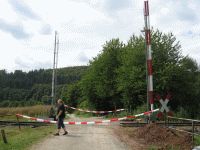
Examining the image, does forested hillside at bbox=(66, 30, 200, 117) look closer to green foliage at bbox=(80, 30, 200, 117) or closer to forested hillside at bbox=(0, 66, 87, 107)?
green foliage at bbox=(80, 30, 200, 117)

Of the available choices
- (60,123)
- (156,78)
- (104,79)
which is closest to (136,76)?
(156,78)

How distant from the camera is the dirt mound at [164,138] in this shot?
1300cm

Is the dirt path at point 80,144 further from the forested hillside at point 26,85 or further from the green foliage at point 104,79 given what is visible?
the forested hillside at point 26,85

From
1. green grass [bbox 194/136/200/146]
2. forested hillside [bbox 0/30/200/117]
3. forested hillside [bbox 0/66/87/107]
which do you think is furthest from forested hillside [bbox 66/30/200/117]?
forested hillside [bbox 0/66/87/107]

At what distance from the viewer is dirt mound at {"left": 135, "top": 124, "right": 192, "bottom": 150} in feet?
42.7

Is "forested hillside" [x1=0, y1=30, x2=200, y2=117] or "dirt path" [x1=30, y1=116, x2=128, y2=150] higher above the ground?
"forested hillside" [x1=0, y1=30, x2=200, y2=117]

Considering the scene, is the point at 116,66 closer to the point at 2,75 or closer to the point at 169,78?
the point at 169,78

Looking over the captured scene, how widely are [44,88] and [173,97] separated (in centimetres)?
10104

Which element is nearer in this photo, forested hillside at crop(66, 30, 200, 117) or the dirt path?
the dirt path

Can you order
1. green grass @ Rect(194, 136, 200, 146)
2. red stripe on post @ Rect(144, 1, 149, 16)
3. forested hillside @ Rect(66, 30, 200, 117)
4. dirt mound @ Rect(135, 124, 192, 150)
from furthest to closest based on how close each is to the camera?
forested hillside @ Rect(66, 30, 200, 117)
red stripe on post @ Rect(144, 1, 149, 16)
green grass @ Rect(194, 136, 200, 146)
dirt mound @ Rect(135, 124, 192, 150)

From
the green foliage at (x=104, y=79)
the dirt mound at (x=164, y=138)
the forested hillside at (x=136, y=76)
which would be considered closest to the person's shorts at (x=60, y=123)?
the dirt mound at (x=164, y=138)

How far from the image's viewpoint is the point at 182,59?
1526 inches

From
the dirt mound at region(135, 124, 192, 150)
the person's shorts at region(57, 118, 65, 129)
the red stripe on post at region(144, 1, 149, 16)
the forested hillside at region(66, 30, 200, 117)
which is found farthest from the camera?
the forested hillside at region(66, 30, 200, 117)

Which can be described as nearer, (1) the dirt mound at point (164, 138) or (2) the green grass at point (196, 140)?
(1) the dirt mound at point (164, 138)
